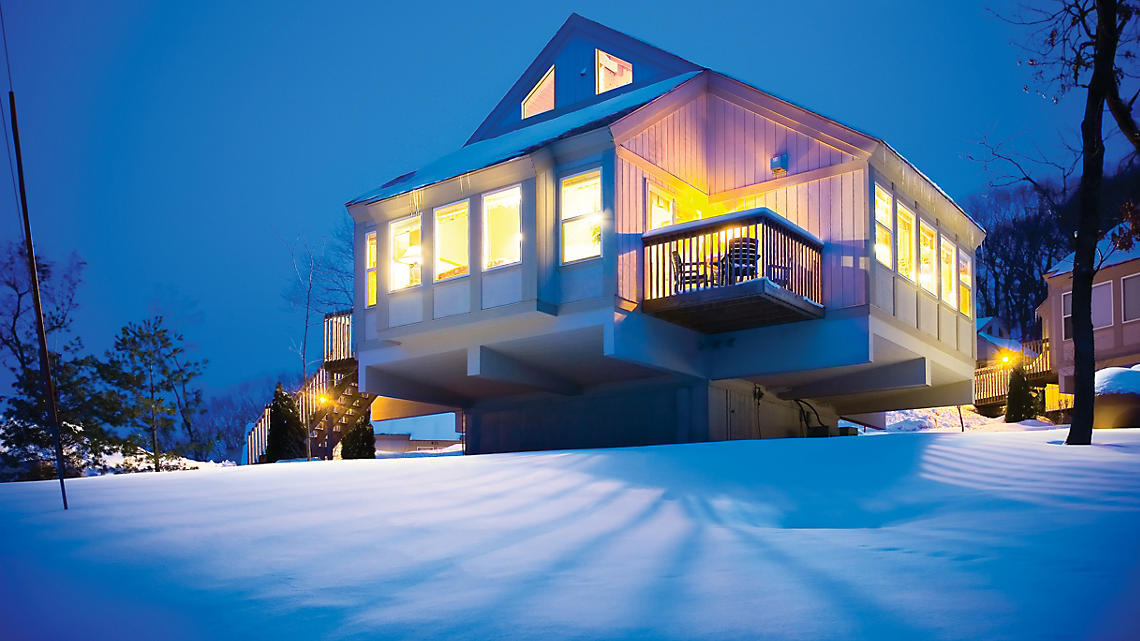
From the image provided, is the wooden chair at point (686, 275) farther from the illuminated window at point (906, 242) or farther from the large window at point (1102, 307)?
the large window at point (1102, 307)

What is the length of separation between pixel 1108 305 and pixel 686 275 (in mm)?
21570

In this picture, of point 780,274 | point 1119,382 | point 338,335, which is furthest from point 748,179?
point 338,335

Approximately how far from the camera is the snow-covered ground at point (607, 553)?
5523 mm

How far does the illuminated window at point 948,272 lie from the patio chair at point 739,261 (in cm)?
671

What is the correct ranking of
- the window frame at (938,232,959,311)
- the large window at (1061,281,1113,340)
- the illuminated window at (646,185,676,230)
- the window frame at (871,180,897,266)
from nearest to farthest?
the window frame at (871,180,897,266) → the illuminated window at (646,185,676,230) → the window frame at (938,232,959,311) → the large window at (1061,281,1113,340)

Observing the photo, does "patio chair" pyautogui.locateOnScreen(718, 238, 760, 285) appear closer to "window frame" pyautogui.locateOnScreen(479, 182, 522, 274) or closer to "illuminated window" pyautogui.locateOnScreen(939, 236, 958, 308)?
"window frame" pyautogui.locateOnScreen(479, 182, 522, 274)

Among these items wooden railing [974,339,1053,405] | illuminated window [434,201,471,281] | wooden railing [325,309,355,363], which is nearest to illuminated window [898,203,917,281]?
illuminated window [434,201,471,281]

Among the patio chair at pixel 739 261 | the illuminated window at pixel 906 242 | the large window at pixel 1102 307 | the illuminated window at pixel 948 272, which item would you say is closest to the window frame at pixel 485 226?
the patio chair at pixel 739 261

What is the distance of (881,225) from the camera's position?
18094 mm

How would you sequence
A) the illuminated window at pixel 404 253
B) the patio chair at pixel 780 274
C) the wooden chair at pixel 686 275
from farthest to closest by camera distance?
the illuminated window at pixel 404 253 → the wooden chair at pixel 686 275 → the patio chair at pixel 780 274

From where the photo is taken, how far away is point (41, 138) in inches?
6663

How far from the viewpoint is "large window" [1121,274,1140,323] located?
102 feet

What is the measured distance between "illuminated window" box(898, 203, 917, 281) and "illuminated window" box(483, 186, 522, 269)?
723 cm

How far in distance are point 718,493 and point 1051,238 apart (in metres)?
46.2
